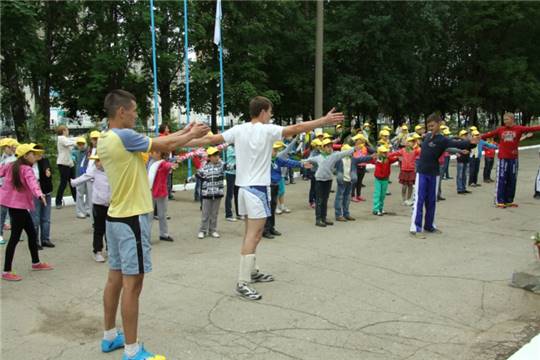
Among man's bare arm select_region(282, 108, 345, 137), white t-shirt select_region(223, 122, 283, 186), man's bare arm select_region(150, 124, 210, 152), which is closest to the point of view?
man's bare arm select_region(150, 124, 210, 152)

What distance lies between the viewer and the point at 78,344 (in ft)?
14.5

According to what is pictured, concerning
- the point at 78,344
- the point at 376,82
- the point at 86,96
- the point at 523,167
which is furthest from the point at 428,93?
the point at 78,344

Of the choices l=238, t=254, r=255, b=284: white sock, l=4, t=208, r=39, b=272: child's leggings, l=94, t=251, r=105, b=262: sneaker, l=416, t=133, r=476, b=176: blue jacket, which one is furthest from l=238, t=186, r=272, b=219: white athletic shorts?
l=416, t=133, r=476, b=176: blue jacket

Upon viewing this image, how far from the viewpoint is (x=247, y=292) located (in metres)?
5.50

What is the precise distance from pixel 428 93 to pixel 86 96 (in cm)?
2459

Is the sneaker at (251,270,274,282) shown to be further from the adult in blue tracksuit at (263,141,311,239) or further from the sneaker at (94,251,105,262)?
the sneaker at (94,251,105,262)

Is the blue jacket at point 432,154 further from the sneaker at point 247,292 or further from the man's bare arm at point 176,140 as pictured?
the man's bare arm at point 176,140

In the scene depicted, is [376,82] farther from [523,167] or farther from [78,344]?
[78,344]

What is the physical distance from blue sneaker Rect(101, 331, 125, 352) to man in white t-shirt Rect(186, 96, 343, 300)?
62.2 inches

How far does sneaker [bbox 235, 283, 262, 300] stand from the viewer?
17.9ft

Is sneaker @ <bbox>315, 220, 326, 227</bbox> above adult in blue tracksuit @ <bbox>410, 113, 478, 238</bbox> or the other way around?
the other way around

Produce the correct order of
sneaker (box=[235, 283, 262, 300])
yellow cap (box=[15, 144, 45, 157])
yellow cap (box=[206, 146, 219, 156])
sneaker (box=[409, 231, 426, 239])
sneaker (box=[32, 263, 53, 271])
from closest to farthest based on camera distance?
sneaker (box=[235, 283, 262, 300]), yellow cap (box=[15, 144, 45, 157]), sneaker (box=[32, 263, 53, 271]), sneaker (box=[409, 231, 426, 239]), yellow cap (box=[206, 146, 219, 156])

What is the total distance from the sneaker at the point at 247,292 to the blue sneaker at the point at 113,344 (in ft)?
5.15

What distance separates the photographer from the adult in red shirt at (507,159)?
37.6 ft
